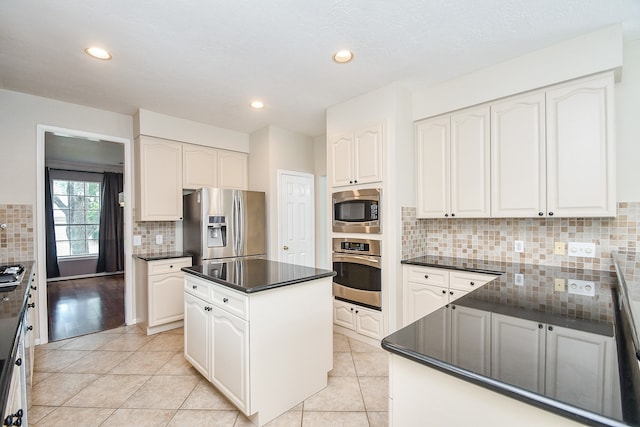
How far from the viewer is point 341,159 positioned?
3.21 m

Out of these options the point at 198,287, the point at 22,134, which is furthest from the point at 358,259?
the point at 22,134

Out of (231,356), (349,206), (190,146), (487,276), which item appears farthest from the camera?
(190,146)

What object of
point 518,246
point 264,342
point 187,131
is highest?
point 187,131

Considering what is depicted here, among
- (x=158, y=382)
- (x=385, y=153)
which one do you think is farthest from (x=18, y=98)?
(x=385, y=153)

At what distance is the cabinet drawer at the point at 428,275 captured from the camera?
2.62m

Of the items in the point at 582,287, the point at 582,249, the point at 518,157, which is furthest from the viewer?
the point at 518,157

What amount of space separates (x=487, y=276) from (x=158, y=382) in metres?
2.76

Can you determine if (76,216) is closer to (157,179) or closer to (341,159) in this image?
(157,179)

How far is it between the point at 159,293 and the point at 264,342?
2.14 m

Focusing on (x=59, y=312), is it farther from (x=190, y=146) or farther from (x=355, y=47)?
(x=355, y=47)

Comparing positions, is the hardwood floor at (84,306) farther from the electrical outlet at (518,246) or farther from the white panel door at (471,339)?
the electrical outlet at (518,246)

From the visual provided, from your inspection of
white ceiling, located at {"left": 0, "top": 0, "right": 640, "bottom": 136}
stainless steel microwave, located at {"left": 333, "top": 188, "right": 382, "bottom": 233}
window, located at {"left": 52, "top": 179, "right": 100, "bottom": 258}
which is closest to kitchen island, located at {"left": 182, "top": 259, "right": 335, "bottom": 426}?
stainless steel microwave, located at {"left": 333, "top": 188, "right": 382, "bottom": 233}

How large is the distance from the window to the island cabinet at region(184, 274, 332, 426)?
5889 mm

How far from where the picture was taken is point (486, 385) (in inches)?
28.4
